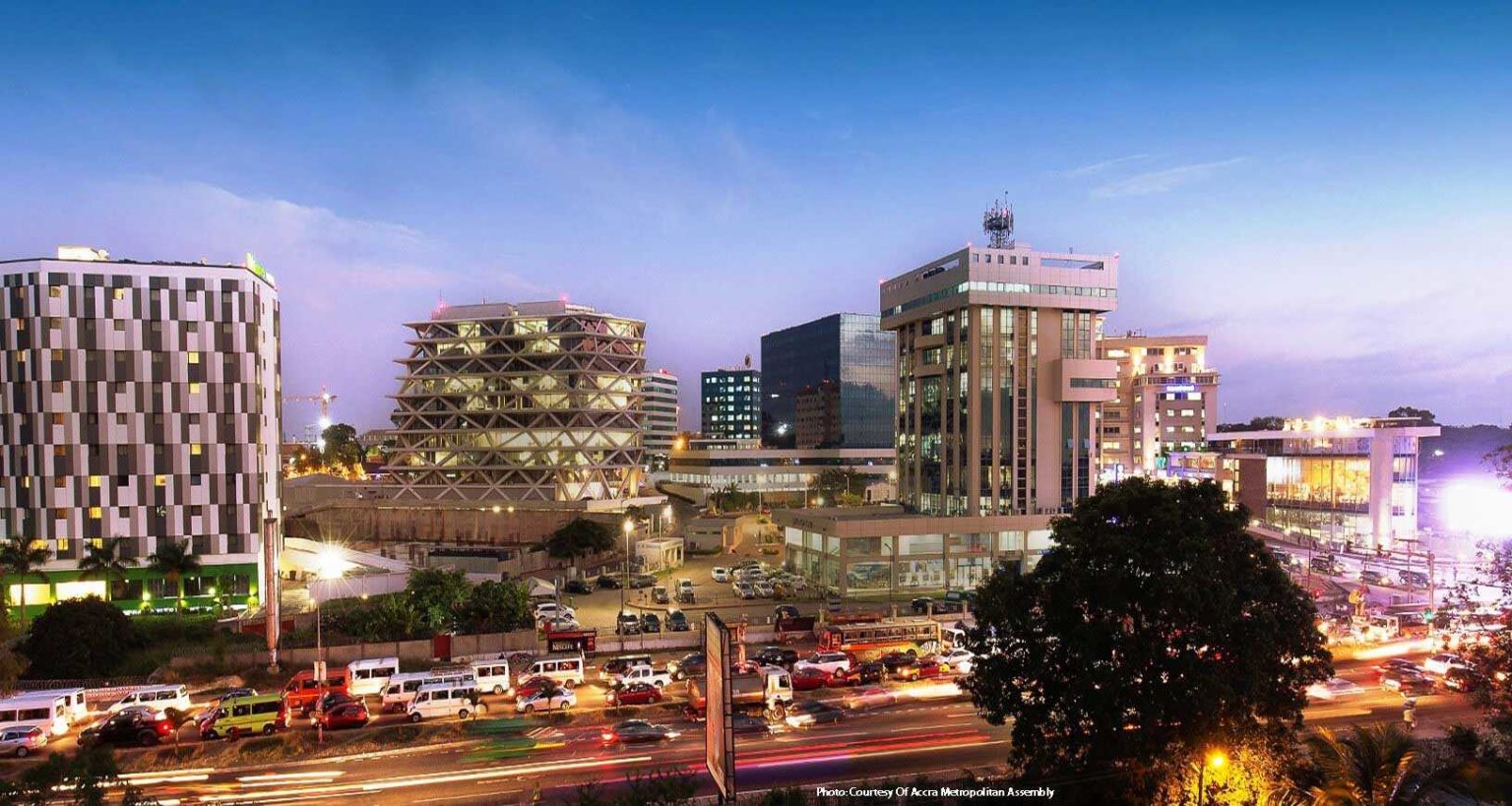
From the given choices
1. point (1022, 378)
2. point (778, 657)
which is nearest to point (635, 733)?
point (778, 657)

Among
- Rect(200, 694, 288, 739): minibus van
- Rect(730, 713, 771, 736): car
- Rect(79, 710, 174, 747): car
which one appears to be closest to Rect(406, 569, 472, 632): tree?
Rect(200, 694, 288, 739): minibus van

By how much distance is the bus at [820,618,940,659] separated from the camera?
4200 cm

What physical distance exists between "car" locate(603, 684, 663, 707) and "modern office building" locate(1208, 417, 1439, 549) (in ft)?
245

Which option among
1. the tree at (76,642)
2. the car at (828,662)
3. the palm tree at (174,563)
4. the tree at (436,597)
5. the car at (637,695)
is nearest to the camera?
the car at (637,695)

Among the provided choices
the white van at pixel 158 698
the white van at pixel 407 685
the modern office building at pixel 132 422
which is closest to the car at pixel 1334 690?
the white van at pixel 407 685

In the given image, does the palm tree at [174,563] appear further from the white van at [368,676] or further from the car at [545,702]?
the car at [545,702]

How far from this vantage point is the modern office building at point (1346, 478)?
81938mm

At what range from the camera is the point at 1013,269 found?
210 ft

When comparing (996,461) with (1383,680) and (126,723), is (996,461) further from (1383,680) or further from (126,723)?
(126,723)

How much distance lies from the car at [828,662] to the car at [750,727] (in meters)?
6.57

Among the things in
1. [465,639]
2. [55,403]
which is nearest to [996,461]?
[465,639]

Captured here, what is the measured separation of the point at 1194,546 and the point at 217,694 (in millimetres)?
38483

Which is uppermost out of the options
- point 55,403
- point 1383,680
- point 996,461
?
point 55,403

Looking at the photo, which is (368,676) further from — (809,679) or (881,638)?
(881,638)
